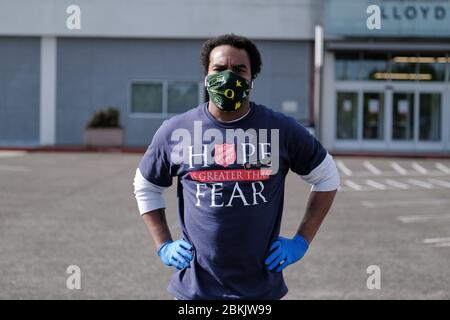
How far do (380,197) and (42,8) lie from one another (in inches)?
728

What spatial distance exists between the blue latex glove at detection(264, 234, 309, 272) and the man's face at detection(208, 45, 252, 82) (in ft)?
2.53

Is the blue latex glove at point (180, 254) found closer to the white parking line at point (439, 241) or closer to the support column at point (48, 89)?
the white parking line at point (439, 241)

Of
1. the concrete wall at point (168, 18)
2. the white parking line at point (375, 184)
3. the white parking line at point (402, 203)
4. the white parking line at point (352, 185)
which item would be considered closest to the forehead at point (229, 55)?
the white parking line at point (402, 203)

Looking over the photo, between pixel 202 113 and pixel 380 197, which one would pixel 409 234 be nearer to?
pixel 380 197

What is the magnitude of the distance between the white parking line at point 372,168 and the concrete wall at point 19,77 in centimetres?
1367

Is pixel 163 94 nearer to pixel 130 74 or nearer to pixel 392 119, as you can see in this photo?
pixel 130 74

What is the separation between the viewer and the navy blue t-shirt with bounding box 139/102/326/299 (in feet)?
9.82

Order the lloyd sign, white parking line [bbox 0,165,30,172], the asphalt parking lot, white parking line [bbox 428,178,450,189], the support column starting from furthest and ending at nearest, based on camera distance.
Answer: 1. the support column
2. the lloyd sign
3. white parking line [bbox 0,165,30,172]
4. white parking line [bbox 428,178,450,189]
5. the asphalt parking lot

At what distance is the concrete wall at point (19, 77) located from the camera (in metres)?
27.4

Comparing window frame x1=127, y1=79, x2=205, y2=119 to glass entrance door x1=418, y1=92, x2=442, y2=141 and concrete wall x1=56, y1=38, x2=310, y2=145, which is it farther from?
glass entrance door x1=418, y1=92, x2=442, y2=141

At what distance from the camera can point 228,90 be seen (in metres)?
2.95

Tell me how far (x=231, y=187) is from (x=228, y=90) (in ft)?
1.39

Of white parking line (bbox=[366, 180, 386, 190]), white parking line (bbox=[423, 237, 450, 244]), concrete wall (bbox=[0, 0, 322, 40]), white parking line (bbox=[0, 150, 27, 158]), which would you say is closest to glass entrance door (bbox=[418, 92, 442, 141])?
concrete wall (bbox=[0, 0, 322, 40])
